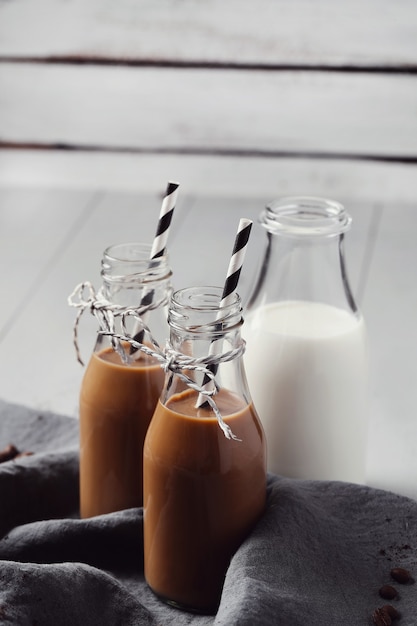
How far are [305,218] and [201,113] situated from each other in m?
1.54

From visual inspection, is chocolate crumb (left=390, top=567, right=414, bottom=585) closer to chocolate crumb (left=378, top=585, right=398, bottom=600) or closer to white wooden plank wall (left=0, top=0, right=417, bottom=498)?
chocolate crumb (left=378, top=585, right=398, bottom=600)

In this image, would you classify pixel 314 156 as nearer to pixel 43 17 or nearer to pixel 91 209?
pixel 91 209

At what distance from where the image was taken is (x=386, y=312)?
1.80m

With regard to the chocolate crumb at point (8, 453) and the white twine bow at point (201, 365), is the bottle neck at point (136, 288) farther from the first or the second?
the chocolate crumb at point (8, 453)

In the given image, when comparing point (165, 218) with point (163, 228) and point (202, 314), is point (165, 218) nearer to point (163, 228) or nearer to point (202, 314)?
point (163, 228)

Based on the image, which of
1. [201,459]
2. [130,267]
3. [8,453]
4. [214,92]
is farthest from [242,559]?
[214,92]

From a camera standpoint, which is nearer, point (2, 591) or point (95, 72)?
point (2, 591)

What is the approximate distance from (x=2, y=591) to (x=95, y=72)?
194 centimetres

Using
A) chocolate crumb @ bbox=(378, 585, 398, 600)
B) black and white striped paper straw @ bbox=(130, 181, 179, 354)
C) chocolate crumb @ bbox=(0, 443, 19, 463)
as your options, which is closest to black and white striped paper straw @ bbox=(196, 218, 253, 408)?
black and white striped paper straw @ bbox=(130, 181, 179, 354)

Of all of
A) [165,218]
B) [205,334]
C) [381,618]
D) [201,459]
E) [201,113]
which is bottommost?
[381,618]

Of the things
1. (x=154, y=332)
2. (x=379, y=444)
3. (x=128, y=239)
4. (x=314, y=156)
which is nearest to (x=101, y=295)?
(x=154, y=332)

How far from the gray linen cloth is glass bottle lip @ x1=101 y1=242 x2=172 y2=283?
0.24 m

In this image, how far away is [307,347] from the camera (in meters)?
1.07

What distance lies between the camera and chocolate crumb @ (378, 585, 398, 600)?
0.89 metres
